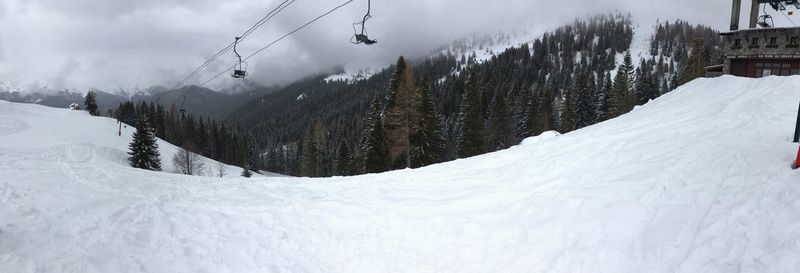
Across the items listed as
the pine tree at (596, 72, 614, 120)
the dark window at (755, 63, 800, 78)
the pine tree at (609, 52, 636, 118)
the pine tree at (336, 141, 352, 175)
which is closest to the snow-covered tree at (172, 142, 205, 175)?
the pine tree at (336, 141, 352, 175)

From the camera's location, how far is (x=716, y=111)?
15.8 metres

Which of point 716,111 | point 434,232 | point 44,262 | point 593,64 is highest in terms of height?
point 593,64

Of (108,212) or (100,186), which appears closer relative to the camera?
(108,212)

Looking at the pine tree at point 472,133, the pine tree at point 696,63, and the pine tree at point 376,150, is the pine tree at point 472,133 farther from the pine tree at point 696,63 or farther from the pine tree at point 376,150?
the pine tree at point 696,63

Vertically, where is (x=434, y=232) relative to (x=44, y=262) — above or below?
above

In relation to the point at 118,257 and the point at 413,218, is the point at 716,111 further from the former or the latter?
the point at 118,257

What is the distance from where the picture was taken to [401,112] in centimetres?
3309

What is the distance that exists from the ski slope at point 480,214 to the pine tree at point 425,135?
18.1 metres

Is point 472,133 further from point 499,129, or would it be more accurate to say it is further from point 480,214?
point 480,214

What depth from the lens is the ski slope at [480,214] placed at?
6945mm

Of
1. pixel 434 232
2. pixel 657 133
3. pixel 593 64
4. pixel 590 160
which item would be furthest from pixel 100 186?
pixel 593 64

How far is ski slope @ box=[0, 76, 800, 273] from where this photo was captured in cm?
695

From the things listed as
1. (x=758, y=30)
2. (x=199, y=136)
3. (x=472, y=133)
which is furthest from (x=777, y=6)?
(x=199, y=136)

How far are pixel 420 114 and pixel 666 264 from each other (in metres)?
28.1
